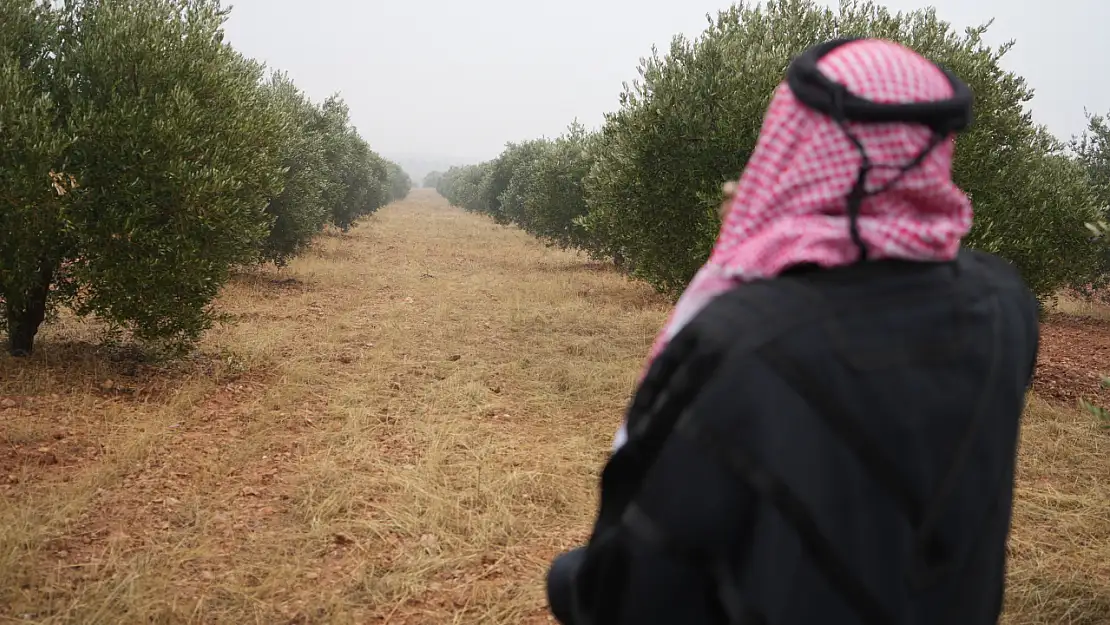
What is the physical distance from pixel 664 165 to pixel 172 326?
318 inches

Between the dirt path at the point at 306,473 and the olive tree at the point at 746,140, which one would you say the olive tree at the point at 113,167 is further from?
the olive tree at the point at 746,140

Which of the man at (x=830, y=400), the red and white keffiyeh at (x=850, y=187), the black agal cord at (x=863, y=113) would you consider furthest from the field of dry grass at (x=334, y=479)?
the black agal cord at (x=863, y=113)

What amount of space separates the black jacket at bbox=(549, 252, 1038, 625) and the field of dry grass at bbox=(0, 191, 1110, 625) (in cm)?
404

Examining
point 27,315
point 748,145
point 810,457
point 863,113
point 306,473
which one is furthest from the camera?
point 748,145

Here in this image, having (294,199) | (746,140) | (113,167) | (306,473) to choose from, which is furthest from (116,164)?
(294,199)

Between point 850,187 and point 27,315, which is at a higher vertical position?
point 850,187

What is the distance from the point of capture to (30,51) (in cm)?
941

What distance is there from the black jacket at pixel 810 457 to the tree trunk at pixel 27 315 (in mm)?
10255

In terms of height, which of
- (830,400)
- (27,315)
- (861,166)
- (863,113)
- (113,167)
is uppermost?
(863,113)

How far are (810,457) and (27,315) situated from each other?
1118 cm

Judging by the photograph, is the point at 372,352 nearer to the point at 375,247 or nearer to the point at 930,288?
the point at 930,288

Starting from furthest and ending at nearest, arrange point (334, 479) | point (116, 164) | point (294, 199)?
point (294, 199), point (116, 164), point (334, 479)

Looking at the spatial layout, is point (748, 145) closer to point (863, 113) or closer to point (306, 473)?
point (306, 473)

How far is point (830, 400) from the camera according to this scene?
4.48ft
